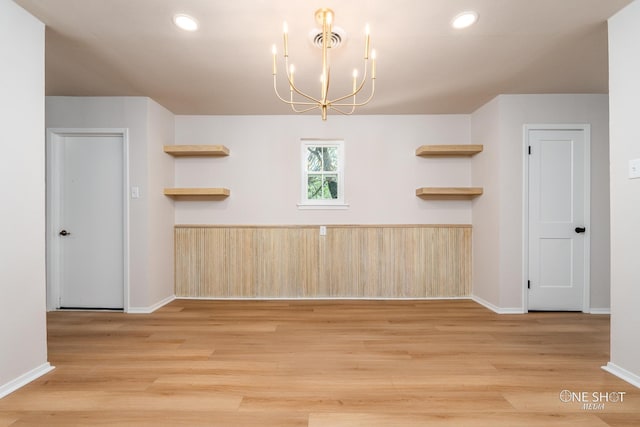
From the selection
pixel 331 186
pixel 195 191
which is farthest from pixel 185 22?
pixel 331 186

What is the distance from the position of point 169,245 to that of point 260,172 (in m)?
1.50

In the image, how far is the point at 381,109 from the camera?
4348 mm

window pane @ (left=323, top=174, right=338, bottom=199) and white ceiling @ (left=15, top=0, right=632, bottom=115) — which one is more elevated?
white ceiling @ (left=15, top=0, right=632, bottom=115)

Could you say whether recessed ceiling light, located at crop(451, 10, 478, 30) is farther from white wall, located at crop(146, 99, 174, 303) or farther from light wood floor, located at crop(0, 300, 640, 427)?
white wall, located at crop(146, 99, 174, 303)

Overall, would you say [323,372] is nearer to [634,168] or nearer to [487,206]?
[634,168]

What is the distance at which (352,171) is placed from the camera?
462 cm

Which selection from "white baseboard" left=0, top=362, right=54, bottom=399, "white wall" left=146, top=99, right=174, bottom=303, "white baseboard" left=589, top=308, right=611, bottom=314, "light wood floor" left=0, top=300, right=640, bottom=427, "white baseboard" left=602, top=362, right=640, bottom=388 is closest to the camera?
"light wood floor" left=0, top=300, right=640, bottom=427

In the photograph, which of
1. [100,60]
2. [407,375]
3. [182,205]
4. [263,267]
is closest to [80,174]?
[182,205]

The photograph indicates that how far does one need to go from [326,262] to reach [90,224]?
2869 millimetres

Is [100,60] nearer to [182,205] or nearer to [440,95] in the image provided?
[182,205]

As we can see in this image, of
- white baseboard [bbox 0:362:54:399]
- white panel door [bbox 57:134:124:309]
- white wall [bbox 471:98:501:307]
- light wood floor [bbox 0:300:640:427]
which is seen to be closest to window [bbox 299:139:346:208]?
light wood floor [bbox 0:300:640:427]

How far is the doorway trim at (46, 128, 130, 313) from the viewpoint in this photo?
154 inches

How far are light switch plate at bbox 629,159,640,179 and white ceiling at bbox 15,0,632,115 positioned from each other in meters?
1.03

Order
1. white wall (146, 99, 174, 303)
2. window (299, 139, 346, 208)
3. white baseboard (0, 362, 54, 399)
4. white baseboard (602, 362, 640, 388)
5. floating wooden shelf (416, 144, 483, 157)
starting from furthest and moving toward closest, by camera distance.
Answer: window (299, 139, 346, 208)
floating wooden shelf (416, 144, 483, 157)
white wall (146, 99, 174, 303)
white baseboard (602, 362, 640, 388)
white baseboard (0, 362, 54, 399)
